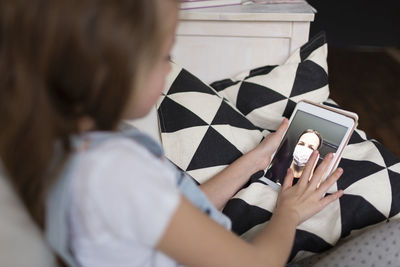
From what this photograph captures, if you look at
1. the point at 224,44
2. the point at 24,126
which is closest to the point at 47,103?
the point at 24,126

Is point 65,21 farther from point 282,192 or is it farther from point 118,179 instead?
point 282,192

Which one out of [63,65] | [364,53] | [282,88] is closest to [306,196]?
[282,88]

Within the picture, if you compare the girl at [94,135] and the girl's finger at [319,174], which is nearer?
the girl at [94,135]

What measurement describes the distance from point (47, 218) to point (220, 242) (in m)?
0.22

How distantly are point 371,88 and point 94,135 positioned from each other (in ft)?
9.31

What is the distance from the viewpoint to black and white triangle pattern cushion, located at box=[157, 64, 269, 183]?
42.2 inches

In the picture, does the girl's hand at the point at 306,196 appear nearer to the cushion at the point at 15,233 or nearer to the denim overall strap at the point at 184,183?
the denim overall strap at the point at 184,183

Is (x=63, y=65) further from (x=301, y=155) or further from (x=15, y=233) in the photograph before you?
(x=301, y=155)

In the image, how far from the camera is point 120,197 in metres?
0.50

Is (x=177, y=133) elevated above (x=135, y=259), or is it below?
below

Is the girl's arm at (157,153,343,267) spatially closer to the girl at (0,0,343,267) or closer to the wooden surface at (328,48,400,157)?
the girl at (0,0,343,267)

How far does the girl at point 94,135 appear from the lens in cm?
46

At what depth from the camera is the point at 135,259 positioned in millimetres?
563

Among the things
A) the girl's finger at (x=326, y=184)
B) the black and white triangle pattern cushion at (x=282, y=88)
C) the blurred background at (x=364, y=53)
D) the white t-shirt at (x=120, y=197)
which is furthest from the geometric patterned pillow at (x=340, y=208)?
the blurred background at (x=364, y=53)
